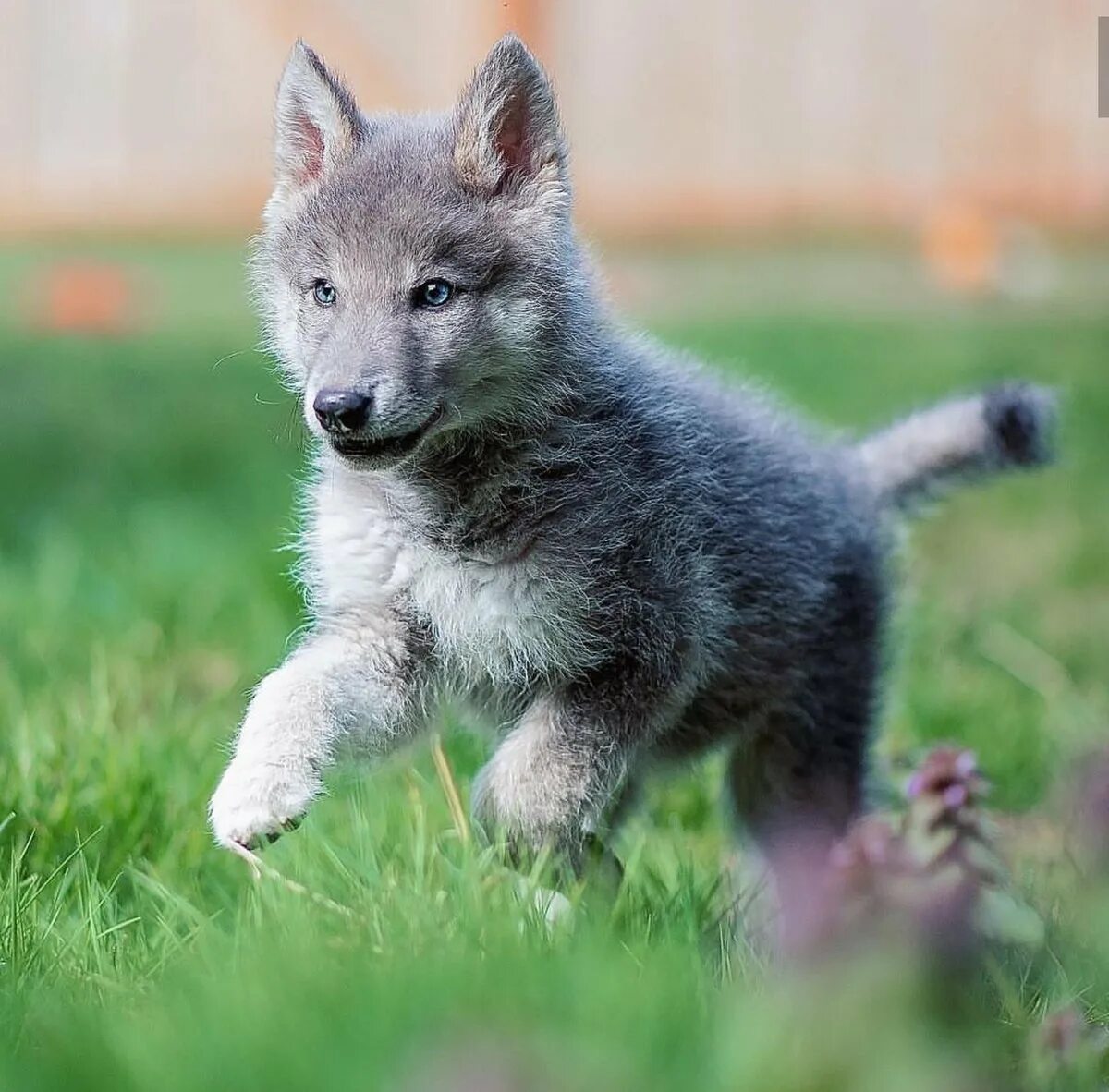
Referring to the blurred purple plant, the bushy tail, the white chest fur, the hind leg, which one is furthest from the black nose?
the bushy tail

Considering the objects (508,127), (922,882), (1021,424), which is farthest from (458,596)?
(1021,424)

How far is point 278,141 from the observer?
12.3 ft

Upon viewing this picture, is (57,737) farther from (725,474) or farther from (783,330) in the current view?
(783,330)

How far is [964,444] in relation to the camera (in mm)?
4523

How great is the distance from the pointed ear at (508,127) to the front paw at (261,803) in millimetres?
1221

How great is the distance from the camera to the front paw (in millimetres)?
3164

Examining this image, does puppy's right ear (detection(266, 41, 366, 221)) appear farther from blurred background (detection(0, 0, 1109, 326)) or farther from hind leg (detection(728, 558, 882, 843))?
blurred background (detection(0, 0, 1109, 326))

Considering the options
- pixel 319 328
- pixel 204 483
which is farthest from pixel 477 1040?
pixel 204 483

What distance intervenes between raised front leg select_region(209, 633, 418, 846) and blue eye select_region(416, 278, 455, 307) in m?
0.68

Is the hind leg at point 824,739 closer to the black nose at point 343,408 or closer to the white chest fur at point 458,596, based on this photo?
the white chest fur at point 458,596

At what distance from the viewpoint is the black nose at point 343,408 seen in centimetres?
321

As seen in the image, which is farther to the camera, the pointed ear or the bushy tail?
the bushy tail

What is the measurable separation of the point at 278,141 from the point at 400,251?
519 millimetres

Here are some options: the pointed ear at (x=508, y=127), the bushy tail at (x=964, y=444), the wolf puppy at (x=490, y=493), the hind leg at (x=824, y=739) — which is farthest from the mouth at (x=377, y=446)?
the bushy tail at (x=964, y=444)
